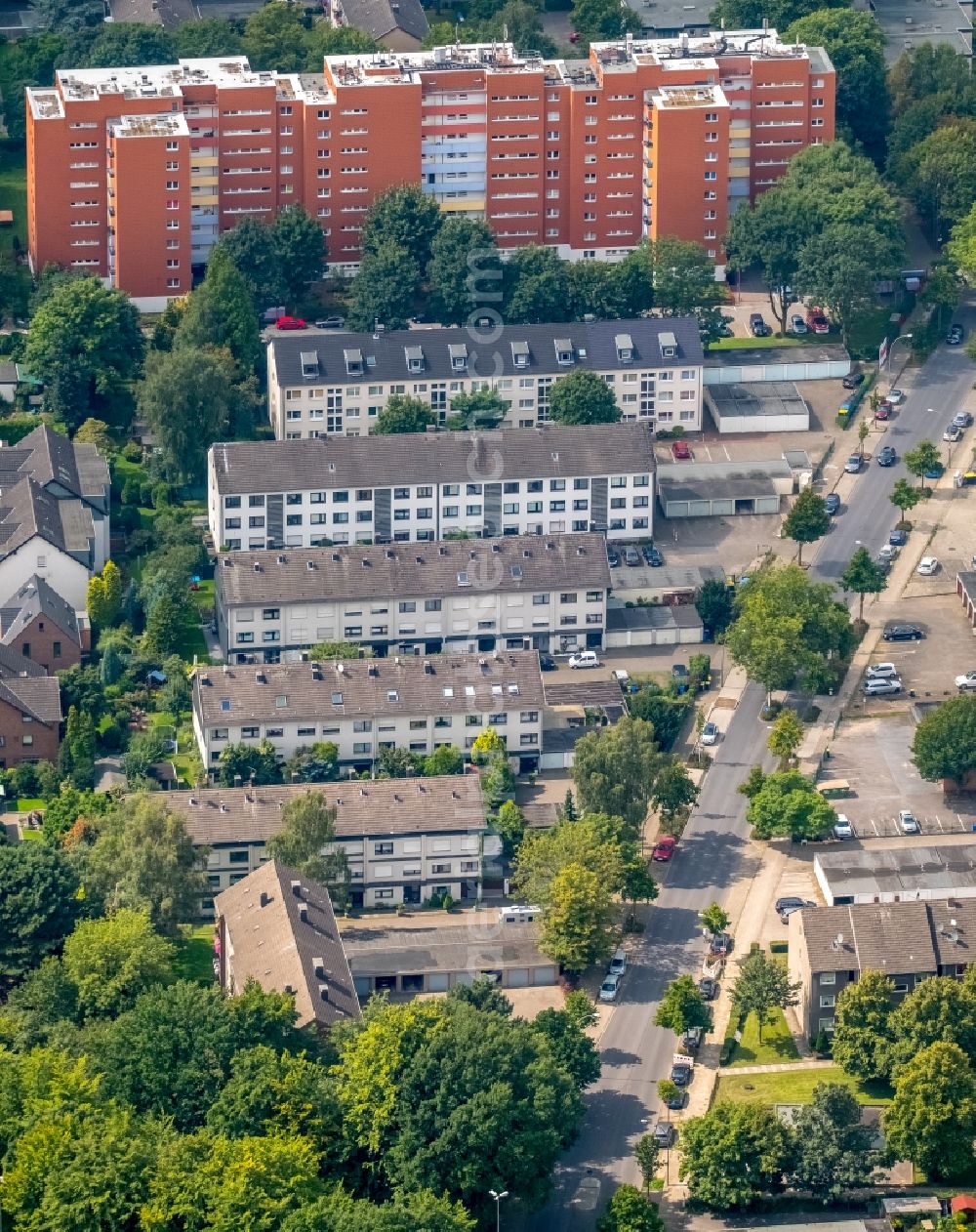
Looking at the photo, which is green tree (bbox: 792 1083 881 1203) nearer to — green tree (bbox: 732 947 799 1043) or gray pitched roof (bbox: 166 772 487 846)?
green tree (bbox: 732 947 799 1043)

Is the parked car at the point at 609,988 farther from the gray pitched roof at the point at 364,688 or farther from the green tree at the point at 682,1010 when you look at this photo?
the gray pitched roof at the point at 364,688

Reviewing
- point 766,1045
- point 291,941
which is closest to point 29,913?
point 291,941

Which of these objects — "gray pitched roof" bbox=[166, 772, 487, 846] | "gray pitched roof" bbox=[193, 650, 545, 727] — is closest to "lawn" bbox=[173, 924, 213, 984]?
"gray pitched roof" bbox=[166, 772, 487, 846]

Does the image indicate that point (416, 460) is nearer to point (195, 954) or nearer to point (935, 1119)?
point (195, 954)

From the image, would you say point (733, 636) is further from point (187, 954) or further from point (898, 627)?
point (187, 954)

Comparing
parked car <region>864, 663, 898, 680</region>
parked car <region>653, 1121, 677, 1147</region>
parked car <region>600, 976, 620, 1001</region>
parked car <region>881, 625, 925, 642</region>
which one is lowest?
parked car <region>653, 1121, 677, 1147</region>

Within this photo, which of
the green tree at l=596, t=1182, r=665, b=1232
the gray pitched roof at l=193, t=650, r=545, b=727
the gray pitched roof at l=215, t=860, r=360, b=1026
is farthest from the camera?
the gray pitched roof at l=193, t=650, r=545, b=727
